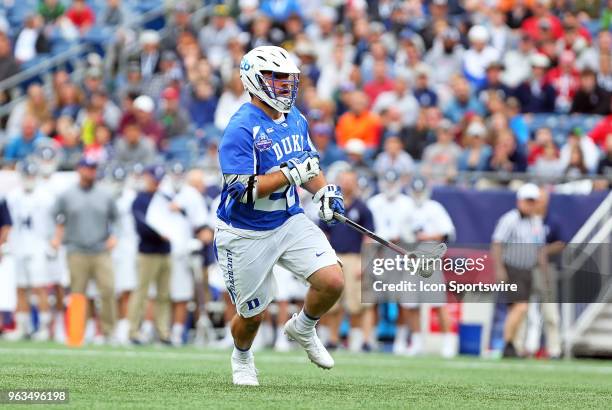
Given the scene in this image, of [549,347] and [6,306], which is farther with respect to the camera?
[6,306]

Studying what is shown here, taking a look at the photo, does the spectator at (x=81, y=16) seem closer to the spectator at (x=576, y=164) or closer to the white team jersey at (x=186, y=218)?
the white team jersey at (x=186, y=218)

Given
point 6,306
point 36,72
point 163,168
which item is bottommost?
point 6,306

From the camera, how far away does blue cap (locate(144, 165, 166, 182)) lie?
1764cm

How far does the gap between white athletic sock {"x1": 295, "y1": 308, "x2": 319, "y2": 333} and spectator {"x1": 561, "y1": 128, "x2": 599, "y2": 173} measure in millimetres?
8095

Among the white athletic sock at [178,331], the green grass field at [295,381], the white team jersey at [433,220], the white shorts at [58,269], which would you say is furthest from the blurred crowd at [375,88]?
the green grass field at [295,381]

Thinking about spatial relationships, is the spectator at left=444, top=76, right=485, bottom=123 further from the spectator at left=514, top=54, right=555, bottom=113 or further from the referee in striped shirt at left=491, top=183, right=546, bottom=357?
the referee in striped shirt at left=491, top=183, right=546, bottom=357

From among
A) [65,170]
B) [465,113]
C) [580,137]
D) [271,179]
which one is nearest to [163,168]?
[65,170]

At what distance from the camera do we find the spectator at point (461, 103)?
1867 cm

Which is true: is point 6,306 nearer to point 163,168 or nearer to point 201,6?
point 163,168

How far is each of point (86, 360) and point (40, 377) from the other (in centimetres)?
251

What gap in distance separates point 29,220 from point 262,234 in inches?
374

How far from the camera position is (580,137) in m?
16.9

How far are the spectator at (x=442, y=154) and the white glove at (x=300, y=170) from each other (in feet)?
28.4

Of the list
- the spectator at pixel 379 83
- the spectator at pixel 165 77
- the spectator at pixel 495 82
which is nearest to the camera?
the spectator at pixel 495 82
